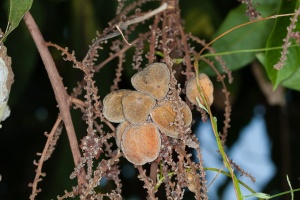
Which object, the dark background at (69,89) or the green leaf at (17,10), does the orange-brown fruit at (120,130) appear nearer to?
the green leaf at (17,10)

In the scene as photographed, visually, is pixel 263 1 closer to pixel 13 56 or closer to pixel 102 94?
pixel 102 94

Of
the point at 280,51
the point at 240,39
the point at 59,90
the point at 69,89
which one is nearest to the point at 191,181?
the point at 59,90

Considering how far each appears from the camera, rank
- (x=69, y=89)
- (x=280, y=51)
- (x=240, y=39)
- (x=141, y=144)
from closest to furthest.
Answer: (x=141, y=144)
(x=280, y=51)
(x=240, y=39)
(x=69, y=89)

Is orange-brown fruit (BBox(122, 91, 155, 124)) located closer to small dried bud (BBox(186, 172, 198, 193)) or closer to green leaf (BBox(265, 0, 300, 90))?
small dried bud (BBox(186, 172, 198, 193))

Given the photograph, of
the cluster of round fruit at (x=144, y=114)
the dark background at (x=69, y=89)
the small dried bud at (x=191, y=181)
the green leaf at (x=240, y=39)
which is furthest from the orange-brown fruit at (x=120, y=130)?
the dark background at (x=69, y=89)

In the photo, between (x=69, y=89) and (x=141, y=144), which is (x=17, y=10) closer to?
(x=141, y=144)

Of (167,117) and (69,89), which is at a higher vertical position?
(69,89)

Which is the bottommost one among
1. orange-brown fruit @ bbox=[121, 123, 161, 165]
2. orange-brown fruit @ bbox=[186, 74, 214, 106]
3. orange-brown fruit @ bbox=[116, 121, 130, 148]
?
orange-brown fruit @ bbox=[121, 123, 161, 165]

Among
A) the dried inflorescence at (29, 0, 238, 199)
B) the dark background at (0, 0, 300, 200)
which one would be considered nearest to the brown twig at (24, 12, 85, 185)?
the dried inflorescence at (29, 0, 238, 199)
